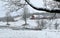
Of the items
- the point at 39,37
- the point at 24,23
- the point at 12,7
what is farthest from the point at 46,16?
the point at 39,37

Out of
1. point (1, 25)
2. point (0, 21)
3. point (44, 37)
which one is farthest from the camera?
point (0, 21)

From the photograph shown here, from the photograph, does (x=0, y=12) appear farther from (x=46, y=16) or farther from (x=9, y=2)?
(x=46, y=16)

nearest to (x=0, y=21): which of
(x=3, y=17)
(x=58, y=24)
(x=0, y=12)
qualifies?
(x=3, y=17)

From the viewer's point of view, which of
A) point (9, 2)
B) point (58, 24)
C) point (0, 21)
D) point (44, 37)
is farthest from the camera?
point (9, 2)

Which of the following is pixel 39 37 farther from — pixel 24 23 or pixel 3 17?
pixel 3 17

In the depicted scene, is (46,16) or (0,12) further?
(0,12)

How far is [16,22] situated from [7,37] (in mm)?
2433

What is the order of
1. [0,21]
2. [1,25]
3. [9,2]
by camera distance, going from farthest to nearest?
[9,2], [0,21], [1,25]

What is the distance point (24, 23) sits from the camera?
27.8 ft

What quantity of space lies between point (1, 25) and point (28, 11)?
4.75ft

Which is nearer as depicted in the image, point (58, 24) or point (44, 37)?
point (44, 37)

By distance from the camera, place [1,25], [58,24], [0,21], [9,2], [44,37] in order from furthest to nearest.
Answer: [9,2], [0,21], [1,25], [58,24], [44,37]

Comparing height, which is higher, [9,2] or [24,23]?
[9,2]

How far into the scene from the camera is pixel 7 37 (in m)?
6.38
